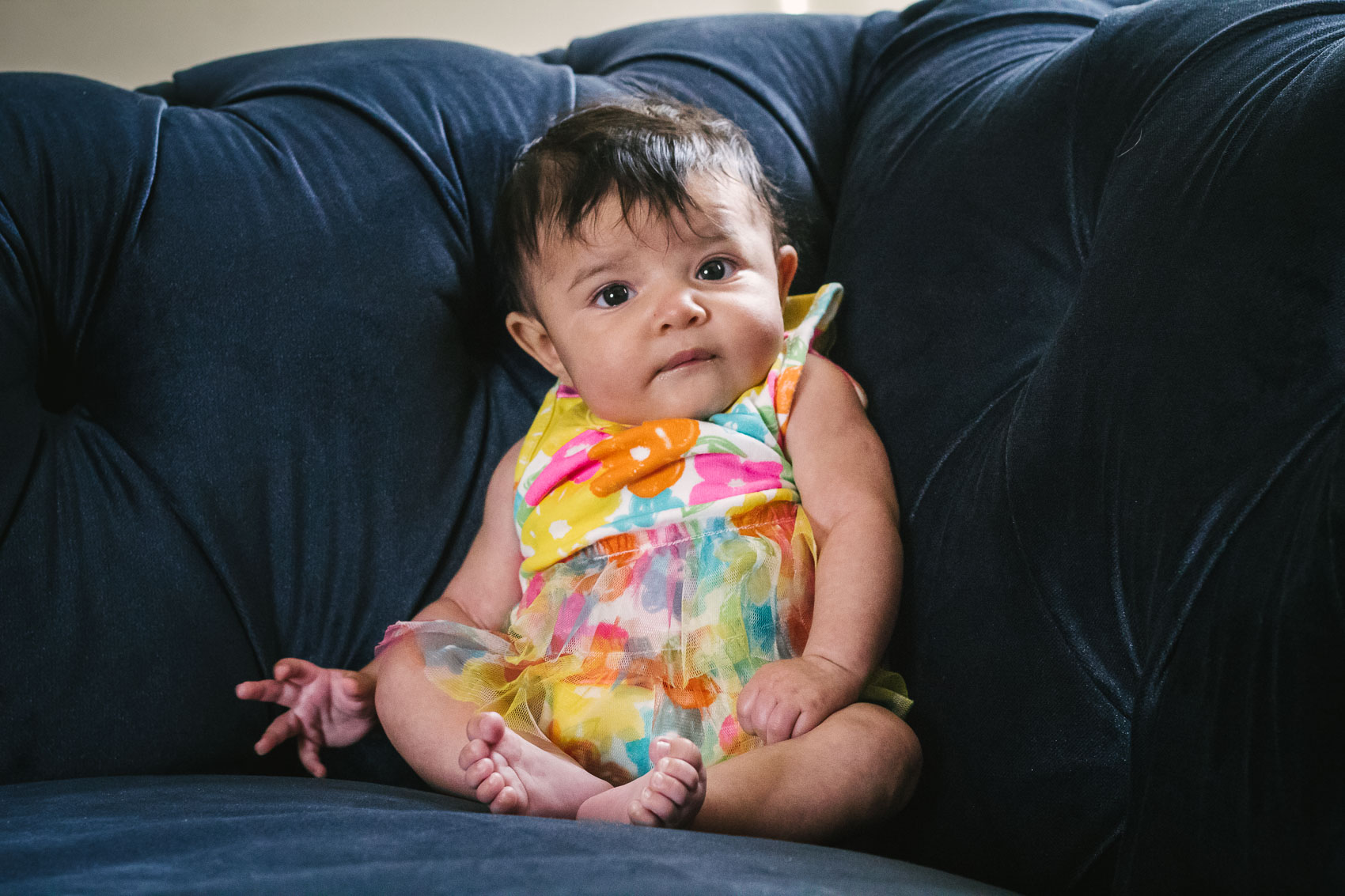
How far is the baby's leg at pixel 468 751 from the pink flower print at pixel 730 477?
260mm

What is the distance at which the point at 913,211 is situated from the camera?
3.27 ft

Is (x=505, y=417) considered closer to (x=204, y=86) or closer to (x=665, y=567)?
(x=665, y=567)

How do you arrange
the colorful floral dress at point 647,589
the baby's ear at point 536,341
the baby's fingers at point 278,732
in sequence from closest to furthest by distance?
the colorful floral dress at point 647,589 < the baby's fingers at point 278,732 < the baby's ear at point 536,341

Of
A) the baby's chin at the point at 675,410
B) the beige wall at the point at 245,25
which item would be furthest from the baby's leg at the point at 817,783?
the beige wall at the point at 245,25

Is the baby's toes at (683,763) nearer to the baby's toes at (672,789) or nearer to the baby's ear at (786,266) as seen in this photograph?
the baby's toes at (672,789)

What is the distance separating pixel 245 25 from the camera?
1566 mm

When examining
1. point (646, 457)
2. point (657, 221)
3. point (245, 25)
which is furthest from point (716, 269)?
point (245, 25)

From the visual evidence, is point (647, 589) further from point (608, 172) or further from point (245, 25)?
point (245, 25)

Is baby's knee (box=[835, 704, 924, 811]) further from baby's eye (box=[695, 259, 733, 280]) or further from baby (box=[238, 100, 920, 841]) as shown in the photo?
baby's eye (box=[695, 259, 733, 280])

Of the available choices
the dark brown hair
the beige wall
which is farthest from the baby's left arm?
the beige wall

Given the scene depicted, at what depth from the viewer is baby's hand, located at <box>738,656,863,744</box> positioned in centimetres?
73

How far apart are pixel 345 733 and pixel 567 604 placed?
0.25 metres

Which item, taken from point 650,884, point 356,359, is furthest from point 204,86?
point 650,884

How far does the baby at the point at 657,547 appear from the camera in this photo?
74 centimetres
